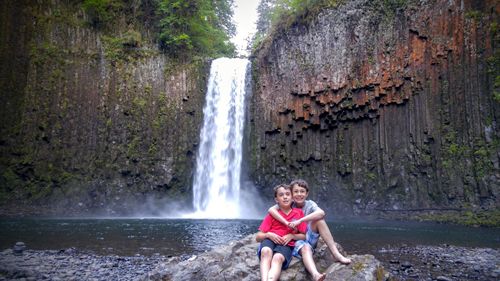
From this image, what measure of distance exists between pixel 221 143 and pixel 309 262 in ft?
58.1

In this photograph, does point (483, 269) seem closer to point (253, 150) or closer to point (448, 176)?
point (448, 176)

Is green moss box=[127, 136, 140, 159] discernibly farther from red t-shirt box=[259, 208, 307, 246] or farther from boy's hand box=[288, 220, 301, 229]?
boy's hand box=[288, 220, 301, 229]

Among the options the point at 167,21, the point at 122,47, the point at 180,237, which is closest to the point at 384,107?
the point at 180,237

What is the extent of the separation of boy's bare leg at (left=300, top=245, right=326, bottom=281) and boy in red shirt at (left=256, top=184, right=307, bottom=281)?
143mm

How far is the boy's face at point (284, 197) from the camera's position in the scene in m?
4.86

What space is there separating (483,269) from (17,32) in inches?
928

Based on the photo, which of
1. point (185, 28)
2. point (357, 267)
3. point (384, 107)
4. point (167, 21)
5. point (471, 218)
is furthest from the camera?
point (185, 28)

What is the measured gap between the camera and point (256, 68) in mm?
23688

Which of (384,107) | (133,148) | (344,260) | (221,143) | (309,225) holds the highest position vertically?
(384,107)

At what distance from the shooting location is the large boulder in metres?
4.74

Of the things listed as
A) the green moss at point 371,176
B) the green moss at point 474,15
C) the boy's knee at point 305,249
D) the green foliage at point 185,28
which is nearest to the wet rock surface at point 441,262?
the boy's knee at point 305,249

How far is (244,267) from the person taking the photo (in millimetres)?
5152

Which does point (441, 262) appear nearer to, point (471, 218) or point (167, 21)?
point (471, 218)

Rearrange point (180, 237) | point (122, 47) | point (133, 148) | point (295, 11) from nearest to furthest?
point (180, 237)
point (133, 148)
point (295, 11)
point (122, 47)
